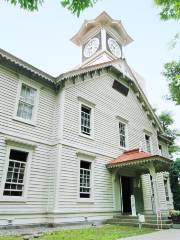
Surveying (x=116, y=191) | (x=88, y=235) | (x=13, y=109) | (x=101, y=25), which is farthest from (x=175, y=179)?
(x=13, y=109)

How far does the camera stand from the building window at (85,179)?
38.7ft

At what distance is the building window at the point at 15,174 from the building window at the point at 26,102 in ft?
6.01

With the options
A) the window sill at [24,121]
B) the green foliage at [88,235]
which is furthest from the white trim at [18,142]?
the green foliage at [88,235]

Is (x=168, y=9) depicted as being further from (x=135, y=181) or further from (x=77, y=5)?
(x=135, y=181)

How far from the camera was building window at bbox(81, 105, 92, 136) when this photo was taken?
1308cm

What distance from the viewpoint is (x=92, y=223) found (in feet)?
37.7

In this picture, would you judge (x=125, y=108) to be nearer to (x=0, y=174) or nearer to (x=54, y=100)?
(x=54, y=100)

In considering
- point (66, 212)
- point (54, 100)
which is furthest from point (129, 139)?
point (66, 212)

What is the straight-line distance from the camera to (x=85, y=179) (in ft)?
39.8

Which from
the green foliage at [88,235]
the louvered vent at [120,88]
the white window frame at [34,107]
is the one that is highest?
the louvered vent at [120,88]

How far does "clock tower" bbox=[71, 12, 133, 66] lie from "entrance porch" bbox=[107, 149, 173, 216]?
1050 centimetres

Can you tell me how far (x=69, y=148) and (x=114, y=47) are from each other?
583 inches

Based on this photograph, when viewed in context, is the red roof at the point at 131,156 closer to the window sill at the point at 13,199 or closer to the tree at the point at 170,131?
the window sill at the point at 13,199

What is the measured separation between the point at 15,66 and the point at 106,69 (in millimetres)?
7194
